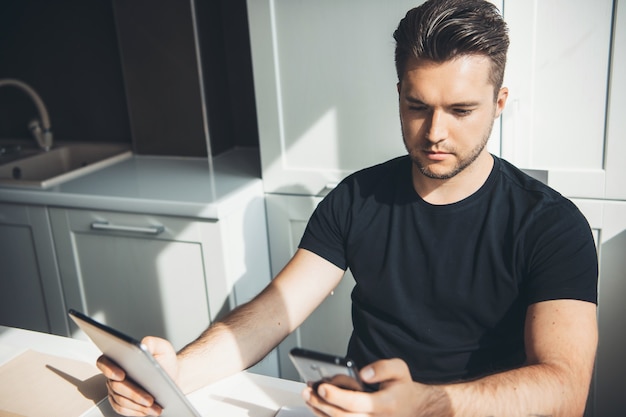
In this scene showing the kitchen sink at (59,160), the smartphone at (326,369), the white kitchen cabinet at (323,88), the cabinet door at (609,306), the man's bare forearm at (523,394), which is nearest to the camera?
the smartphone at (326,369)

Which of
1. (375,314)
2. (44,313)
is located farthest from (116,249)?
(375,314)

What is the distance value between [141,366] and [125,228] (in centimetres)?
116

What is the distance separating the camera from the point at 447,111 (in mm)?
1163

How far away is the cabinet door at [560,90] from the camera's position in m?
1.58

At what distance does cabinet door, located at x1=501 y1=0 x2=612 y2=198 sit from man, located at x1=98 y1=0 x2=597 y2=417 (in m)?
0.46

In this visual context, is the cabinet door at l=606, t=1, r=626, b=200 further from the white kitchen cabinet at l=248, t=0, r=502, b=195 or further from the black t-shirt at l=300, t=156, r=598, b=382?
the black t-shirt at l=300, t=156, r=598, b=382

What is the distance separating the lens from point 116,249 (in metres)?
2.08

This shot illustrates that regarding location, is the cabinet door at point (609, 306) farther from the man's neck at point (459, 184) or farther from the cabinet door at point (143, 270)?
the cabinet door at point (143, 270)

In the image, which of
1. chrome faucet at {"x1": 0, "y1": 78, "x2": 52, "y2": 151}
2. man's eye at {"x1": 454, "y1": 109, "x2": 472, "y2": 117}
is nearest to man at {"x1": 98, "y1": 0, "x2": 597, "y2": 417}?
man's eye at {"x1": 454, "y1": 109, "x2": 472, "y2": 117}

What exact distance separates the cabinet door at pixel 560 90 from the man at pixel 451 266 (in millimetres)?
457

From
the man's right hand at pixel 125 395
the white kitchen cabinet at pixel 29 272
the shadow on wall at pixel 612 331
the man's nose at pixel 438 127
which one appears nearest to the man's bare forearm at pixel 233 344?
the man's right hand at pixel 125 395

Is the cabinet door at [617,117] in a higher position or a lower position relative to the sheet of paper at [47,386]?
higher

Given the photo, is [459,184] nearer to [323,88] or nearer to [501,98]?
[501,98]

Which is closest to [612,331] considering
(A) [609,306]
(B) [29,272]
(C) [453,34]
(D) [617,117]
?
(A) [609,306]
